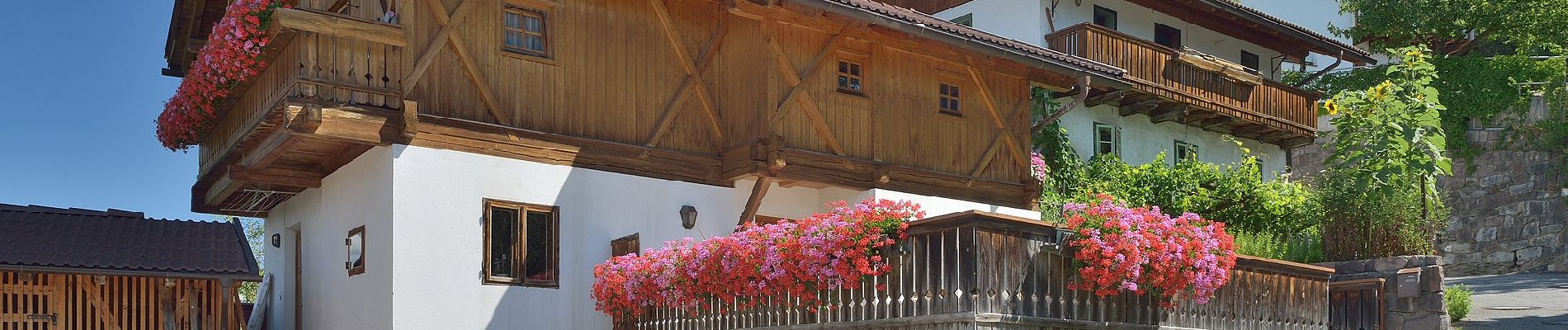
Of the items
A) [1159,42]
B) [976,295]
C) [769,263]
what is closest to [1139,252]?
[976,295]

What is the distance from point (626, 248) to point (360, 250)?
2.67 meters

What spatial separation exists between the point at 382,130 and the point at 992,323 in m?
6.49

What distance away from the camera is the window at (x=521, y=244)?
14750 millimetres

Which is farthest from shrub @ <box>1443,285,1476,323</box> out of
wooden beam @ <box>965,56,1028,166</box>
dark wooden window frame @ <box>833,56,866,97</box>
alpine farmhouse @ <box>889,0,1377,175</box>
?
dark wooden window frame @ <box>833,56,866,97</box>

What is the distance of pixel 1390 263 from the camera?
1612 centimetres

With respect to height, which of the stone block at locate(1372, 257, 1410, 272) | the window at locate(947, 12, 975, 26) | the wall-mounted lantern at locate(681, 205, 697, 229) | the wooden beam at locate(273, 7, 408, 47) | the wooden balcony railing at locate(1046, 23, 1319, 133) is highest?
the window at locate(947, 12, 975, 26)

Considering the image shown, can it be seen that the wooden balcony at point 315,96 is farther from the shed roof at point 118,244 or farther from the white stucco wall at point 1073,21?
the white stucco wall at point 1073,21

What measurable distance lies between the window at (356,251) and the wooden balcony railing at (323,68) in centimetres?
138

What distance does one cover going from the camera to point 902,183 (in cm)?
1753

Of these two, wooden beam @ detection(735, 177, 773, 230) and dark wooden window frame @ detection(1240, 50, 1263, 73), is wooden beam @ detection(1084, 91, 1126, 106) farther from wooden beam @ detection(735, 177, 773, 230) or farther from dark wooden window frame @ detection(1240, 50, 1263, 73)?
wooden beam @ detection(735, 177, 773, 230)

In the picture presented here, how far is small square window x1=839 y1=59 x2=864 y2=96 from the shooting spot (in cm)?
1709

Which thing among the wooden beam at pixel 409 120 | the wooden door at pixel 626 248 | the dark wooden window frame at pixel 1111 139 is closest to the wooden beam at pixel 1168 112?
the dark wooden window frame at pixel 1111 139

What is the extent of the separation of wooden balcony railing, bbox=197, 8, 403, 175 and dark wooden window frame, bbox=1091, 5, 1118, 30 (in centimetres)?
1525

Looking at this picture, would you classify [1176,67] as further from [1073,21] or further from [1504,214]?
[1504,214]
